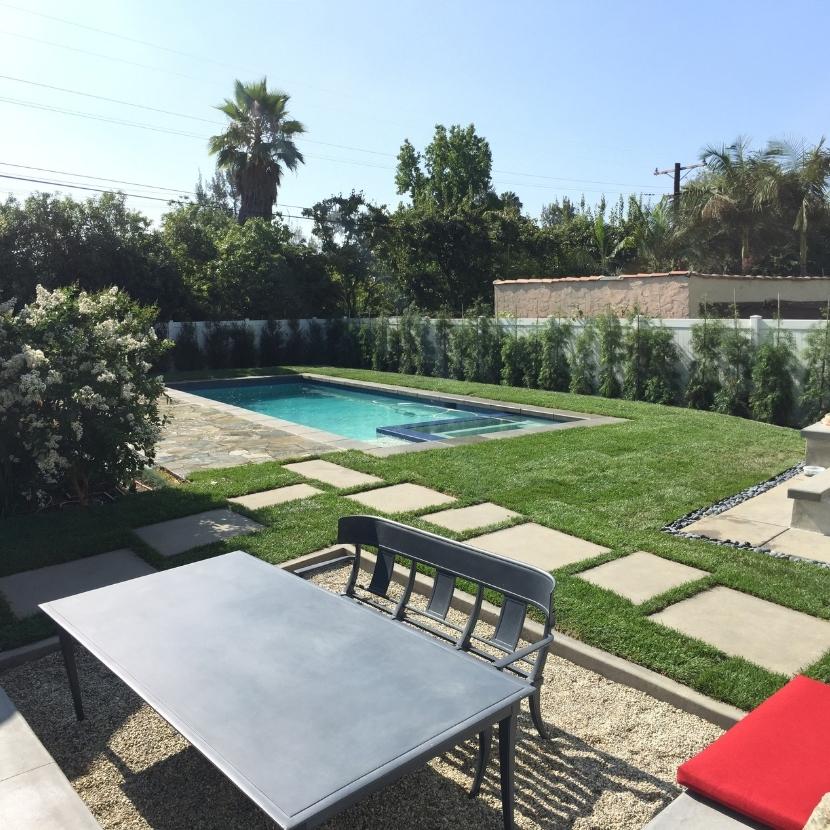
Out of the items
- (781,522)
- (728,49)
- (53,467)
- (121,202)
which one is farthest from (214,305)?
(781,522)

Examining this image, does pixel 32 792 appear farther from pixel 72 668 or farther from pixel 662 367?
pixel 662 367

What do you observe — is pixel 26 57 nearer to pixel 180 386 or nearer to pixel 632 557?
pixel 180 386

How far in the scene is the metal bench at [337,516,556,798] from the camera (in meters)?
2.84

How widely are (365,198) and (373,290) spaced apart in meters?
Result: 3.70

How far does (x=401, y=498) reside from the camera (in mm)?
6566

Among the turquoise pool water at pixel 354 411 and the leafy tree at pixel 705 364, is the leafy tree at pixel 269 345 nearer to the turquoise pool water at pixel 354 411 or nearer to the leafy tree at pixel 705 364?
the turquoise pool water at pixel 354 411

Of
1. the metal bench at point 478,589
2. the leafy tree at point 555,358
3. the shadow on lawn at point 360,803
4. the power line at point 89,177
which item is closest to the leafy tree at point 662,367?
the leafy tree at point 555,358

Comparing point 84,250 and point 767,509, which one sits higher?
point 84,250

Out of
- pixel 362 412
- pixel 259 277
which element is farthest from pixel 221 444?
pixel 259 277

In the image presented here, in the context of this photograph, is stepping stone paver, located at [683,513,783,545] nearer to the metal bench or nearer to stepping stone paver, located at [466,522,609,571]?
stepping stone paver, located at [466,522,609,571]

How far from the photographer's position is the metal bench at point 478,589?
284 centimetres

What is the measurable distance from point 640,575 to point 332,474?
3794 mm

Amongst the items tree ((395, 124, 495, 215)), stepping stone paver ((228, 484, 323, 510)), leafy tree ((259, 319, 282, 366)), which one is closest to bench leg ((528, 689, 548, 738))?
stepping stone paver ((228, 484, 323, 510))

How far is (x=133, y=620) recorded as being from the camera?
2842 millimetres
